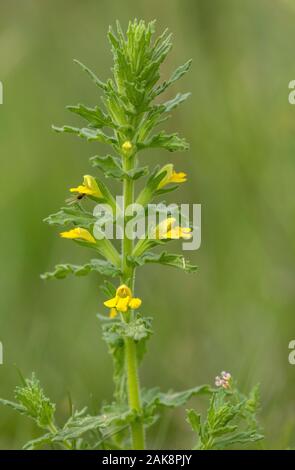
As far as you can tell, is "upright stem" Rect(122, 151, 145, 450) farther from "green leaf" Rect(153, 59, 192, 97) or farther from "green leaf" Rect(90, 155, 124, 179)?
"green leaf" Rect(153, 59, 192, 97)

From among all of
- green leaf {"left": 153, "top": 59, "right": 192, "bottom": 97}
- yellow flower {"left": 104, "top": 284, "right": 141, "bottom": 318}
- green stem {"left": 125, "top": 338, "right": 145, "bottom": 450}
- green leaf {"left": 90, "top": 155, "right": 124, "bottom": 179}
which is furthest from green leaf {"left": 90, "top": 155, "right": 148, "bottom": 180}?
green stem {"left": 125, "top": 338, "right": 145, "bottom": 450}

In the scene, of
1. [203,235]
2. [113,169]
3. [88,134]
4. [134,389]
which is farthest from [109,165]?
[203,235]

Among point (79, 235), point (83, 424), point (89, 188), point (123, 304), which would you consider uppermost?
point (89, 188)

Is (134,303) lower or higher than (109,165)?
lower

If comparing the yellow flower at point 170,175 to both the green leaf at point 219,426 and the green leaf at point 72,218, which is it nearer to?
the green leaf at point 72,218

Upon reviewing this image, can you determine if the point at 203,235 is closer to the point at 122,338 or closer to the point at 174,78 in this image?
the point at 122,338

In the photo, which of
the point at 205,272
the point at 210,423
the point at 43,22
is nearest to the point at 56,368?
the point at 205,272

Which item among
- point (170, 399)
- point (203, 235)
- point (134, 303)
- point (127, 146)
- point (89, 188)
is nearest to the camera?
point (134, 303)

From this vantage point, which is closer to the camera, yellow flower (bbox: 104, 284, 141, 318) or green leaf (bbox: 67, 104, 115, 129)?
yellow flower (bbox: 104, 284, 141, 318)
